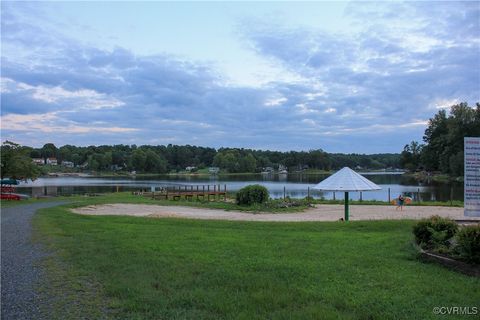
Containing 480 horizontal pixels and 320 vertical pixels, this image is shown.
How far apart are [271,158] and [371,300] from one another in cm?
18369

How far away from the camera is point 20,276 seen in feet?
22.3

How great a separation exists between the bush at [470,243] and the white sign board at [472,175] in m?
1.43

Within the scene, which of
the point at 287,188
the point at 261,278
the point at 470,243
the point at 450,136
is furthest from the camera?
the point at 450,136

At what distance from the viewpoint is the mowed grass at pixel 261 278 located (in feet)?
16.1

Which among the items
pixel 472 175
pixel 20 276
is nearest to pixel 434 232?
pixel 472 175

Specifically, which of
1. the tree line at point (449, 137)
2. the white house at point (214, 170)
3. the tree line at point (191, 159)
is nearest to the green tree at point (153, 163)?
the tree line at point (191, 159)

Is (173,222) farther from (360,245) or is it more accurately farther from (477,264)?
(477,264)

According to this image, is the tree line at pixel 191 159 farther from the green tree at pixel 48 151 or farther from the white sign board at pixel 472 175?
the white sign board at pixel 472 175

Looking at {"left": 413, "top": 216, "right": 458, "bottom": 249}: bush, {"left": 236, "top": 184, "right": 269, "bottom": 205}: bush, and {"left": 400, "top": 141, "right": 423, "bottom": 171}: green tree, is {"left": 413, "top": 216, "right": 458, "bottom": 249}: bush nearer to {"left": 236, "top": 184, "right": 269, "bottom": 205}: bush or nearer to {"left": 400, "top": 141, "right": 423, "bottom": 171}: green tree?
{"left": 236, "top": 184, "right": 269, "bottom": 205}: bush

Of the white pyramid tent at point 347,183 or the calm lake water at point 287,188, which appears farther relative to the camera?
the calm lake water at point 287,188

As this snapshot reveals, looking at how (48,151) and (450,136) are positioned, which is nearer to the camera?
(450,136)

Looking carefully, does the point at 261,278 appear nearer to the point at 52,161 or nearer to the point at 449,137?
the point at 449,137

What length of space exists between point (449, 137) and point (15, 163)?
3441 inches

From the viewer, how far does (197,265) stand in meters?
7.11
